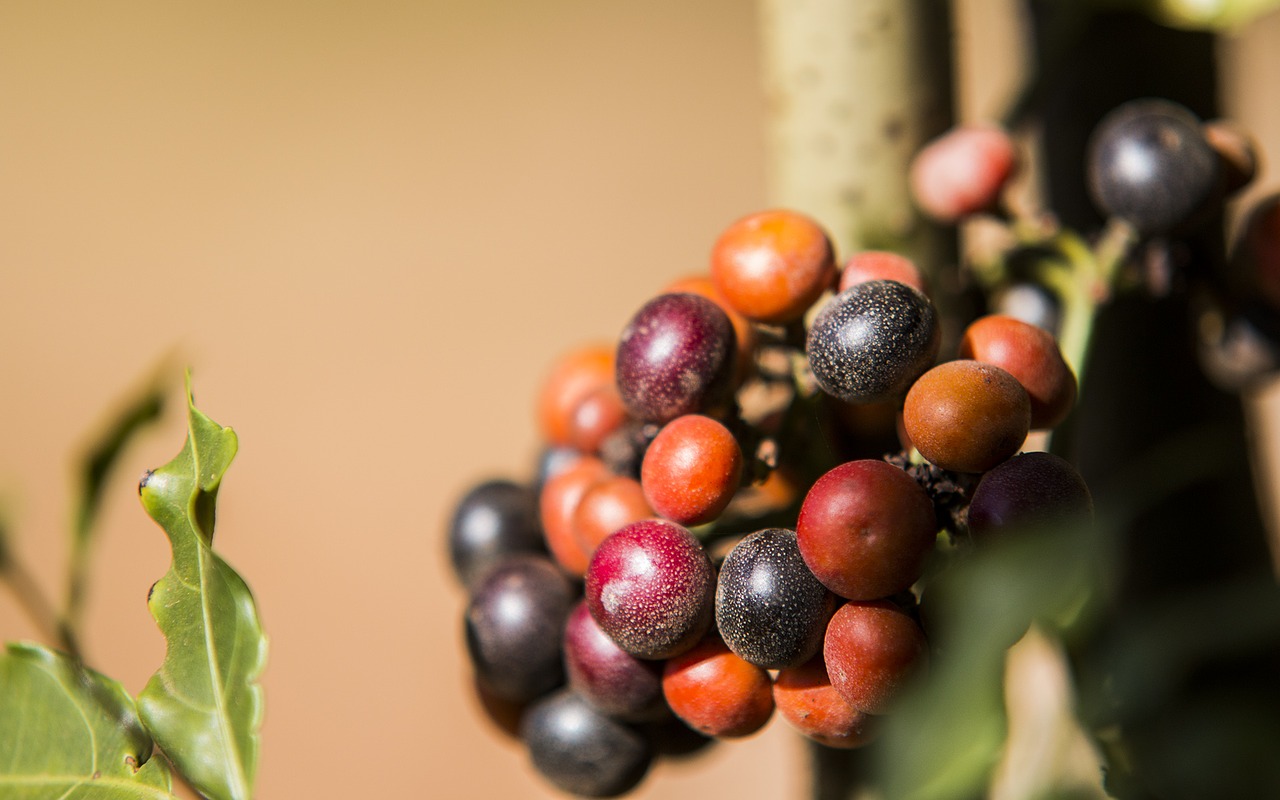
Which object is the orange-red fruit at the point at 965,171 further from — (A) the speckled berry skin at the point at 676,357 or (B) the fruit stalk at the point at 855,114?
(A) the speckled berry skin at the point at 676,357

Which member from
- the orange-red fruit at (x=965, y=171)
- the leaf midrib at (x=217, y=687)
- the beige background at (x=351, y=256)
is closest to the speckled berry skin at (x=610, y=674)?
the leaf midrib at (x=217, y=687)

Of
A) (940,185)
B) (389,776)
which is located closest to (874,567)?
(940,185)

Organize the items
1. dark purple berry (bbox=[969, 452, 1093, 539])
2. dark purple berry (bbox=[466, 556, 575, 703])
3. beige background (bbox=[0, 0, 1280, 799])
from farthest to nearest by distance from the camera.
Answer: beige background (bbox=[0, 0, 1280, 799]) < dark purple berry (bbox=[466, 556, 575, 703]) < dark purple berry (bbox=[969, 452, 1093, 539])

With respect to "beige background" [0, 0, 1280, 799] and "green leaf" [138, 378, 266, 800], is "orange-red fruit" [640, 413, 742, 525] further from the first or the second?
"beige background" [0, 0, 1280, 799]

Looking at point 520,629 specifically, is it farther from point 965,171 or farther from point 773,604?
point 965,171

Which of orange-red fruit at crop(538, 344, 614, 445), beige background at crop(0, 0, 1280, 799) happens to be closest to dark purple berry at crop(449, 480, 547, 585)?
orange-red fruit at crop(538, 344, 614, 445)

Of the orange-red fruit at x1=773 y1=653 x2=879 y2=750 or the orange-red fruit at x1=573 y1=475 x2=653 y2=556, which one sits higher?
the orange-red fruit at x1=573 y1=475 x2=653 y2=556

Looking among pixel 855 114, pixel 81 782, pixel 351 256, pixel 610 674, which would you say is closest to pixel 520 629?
pixel 610 674
